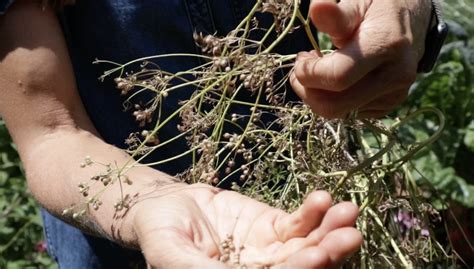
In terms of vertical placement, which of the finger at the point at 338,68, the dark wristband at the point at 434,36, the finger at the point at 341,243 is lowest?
the finger at the point at 341,243

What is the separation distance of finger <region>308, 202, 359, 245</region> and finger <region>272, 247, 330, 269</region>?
0.09 ft

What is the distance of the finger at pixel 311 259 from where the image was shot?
817 millimetres

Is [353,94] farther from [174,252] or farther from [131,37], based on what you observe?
[131,37]

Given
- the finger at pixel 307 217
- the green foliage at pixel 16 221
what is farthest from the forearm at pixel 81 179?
the green foliage at pixel 16 221

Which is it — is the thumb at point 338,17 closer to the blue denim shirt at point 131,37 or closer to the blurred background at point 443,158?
the blue denim shirt at point 131,37

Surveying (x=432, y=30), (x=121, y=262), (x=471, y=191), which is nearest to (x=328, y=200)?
(x=432, y=30)

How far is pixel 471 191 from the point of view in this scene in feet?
6.83

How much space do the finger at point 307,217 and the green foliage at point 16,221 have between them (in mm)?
1525

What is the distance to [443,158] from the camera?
214cm

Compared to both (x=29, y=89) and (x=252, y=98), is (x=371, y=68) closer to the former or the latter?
(x=252, y=98)

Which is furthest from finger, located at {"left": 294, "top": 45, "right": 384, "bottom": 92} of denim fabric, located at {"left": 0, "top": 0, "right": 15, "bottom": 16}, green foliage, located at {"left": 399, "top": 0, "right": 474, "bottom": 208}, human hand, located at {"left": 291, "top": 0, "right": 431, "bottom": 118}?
green foliage, located at {"left": 399, "top": 0, "right": 474, "bottom": 208}

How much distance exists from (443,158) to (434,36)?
100cm

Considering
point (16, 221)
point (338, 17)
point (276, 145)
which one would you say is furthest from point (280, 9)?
point (16, 221)

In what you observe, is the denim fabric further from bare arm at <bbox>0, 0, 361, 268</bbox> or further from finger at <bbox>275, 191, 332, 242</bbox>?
finger at <bbox>275, 191, 332, 242</bbox>
